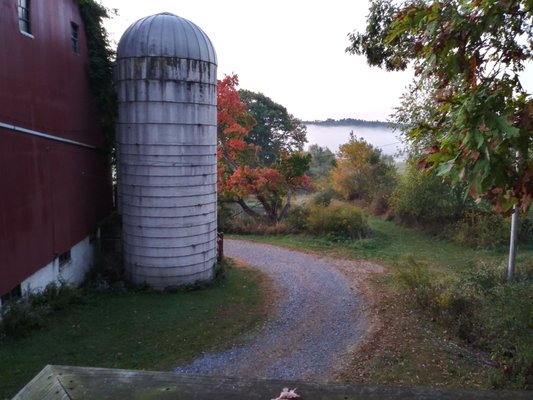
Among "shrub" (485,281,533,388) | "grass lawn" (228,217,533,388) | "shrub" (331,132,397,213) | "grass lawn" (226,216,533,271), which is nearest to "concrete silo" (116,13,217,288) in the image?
"grass lawn" (228,217,533,388)

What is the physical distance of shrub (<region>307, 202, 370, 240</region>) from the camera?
22.3 meters

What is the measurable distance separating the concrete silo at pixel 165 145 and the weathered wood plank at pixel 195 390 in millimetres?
11068

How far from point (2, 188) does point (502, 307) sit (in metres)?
9.82

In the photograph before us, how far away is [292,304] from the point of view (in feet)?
42.8

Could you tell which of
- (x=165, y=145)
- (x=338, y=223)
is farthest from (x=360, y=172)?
(x=165, y=145)

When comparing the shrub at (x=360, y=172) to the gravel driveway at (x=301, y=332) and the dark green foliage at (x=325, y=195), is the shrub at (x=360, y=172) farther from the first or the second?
the gravel driveway at (x=301, y=332)

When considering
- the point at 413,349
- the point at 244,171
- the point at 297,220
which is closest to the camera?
the point at 413,349

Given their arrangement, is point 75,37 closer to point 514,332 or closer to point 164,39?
point 164,39

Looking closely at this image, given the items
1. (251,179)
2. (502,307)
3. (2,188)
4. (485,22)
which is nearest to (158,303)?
(2,188)

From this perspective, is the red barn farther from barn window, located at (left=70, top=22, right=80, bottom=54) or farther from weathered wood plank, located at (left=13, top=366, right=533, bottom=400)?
weathered wood plank, located at (left=13, top=366, right=533, bottom=400)

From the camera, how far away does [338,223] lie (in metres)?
22.7

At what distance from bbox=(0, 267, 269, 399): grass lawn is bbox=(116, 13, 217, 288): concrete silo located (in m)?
1.10

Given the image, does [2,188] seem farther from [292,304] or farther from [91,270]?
[292,304]

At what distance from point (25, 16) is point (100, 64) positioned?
3.90 metres
